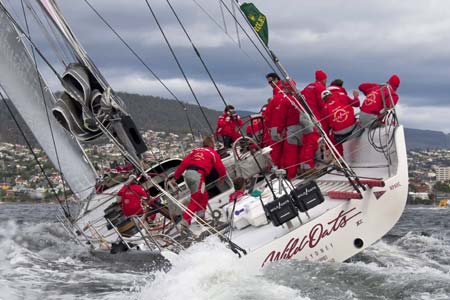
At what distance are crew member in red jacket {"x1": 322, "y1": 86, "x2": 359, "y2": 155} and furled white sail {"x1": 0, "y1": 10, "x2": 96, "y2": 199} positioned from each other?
12.0 ft

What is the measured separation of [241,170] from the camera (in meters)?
8.59

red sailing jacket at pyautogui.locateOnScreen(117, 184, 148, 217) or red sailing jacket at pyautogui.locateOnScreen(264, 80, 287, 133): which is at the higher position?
red sailing jacket at pyautogui.locateOnScreen(264, 80, 287, 133)

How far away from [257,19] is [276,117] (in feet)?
4.35

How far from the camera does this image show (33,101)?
10.5m

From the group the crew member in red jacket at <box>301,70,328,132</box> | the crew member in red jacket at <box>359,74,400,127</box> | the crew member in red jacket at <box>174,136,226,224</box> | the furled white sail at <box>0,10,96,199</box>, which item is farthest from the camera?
the furled white sail at <box>0,10,96,199</box>

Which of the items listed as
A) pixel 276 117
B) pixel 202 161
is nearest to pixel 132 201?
pixel 202 161

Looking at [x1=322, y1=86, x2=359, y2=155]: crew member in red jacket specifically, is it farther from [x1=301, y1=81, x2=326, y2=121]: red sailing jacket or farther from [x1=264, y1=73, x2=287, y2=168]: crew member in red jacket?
[x1=264, y1=73, x2=287, y2=168]: crew member in red jacket

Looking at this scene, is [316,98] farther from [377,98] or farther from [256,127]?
[256,127]

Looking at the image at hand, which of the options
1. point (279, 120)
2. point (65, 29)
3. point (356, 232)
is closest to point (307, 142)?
point (279, 120)

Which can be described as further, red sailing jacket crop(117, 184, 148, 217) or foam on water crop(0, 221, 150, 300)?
red sailing jacket crop(117, 184, 148, 217)

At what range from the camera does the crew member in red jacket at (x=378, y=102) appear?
8.12m

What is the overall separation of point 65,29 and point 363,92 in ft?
12.6

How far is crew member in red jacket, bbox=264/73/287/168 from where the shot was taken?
829 centimetres

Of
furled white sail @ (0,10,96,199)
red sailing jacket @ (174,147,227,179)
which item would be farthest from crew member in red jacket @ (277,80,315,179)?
furled white sail @ (0,10,96,199)
